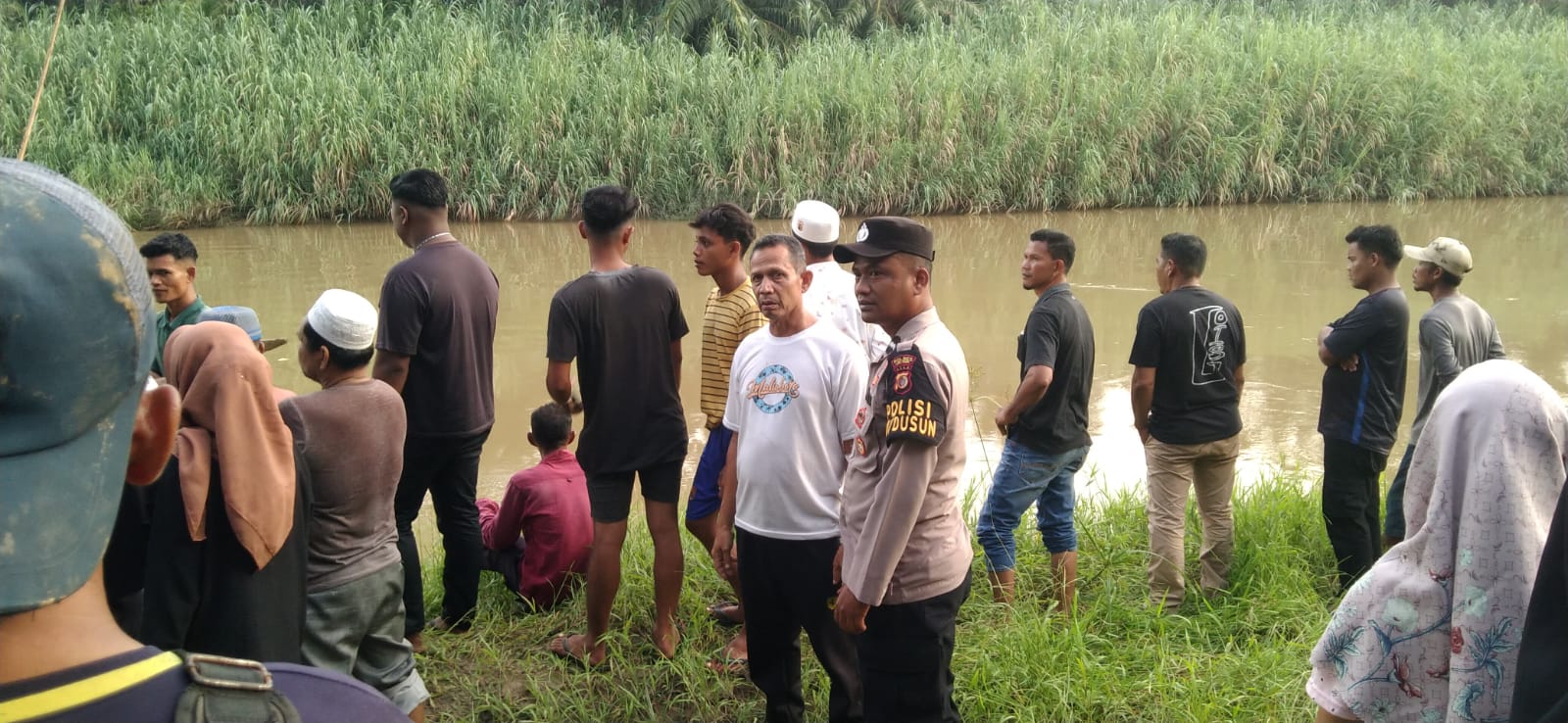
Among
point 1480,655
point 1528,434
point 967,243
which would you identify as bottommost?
point 967,243

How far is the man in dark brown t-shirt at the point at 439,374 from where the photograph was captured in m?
3.91

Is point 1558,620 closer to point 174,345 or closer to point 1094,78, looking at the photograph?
point 174,345

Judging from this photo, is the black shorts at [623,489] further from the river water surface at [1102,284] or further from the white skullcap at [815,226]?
the river water surface at [1102,284]

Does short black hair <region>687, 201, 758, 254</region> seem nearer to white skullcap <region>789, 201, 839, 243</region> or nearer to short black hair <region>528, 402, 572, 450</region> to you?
Result: white skullcap <region>789, 201, 839, 243</region>

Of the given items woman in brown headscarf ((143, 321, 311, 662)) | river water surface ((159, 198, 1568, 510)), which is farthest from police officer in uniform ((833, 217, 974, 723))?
river water surface ((159, 198, 1568, 510))

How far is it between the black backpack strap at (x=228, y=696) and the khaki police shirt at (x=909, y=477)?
1930 mm

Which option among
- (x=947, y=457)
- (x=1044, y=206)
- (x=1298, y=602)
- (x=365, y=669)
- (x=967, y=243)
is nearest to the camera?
(x=947, y=457)

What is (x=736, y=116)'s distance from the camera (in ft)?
54.3

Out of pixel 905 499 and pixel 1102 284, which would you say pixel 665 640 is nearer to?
pixel 905 499

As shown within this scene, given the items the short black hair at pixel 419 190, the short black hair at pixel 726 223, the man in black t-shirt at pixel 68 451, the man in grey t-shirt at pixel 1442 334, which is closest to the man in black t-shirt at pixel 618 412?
the short black hair at pixel 726 223

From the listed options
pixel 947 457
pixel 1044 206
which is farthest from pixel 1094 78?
pixel 947 457

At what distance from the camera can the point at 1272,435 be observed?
7.18 meters

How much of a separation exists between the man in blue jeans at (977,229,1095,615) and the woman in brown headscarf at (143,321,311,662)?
2606 millimetres

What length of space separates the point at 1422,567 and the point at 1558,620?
A: 1.24ft
